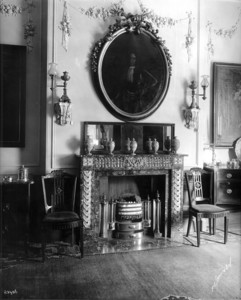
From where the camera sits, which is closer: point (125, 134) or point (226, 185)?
point (125, 134)

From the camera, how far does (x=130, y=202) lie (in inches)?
169

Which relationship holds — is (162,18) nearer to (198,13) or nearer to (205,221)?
(198,13)

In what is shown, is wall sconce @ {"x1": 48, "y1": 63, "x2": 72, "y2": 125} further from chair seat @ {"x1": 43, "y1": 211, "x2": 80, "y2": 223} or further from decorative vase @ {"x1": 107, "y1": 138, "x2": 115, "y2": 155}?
chair seat @ {"x1": 43, "y1": 211, "x2": 80, "y2": 223}

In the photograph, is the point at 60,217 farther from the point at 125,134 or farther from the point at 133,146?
the point at 125,134

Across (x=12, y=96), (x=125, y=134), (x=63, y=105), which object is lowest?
(x=125, y=134)

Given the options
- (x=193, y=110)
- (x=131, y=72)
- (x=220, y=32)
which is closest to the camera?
(x=131, y=72)

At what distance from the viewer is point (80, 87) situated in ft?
13.6

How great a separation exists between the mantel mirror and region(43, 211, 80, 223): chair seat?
2.97 ft

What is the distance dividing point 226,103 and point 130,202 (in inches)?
82.7

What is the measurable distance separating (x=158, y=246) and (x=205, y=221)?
1073mm

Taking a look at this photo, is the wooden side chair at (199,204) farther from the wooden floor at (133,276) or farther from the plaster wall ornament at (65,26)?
the plaster wall ornament at (65,26)

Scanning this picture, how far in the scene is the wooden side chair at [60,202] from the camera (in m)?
3.46

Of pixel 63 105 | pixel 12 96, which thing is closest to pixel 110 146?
pixel 63 105

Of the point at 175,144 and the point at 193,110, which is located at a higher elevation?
the point at 193,110
